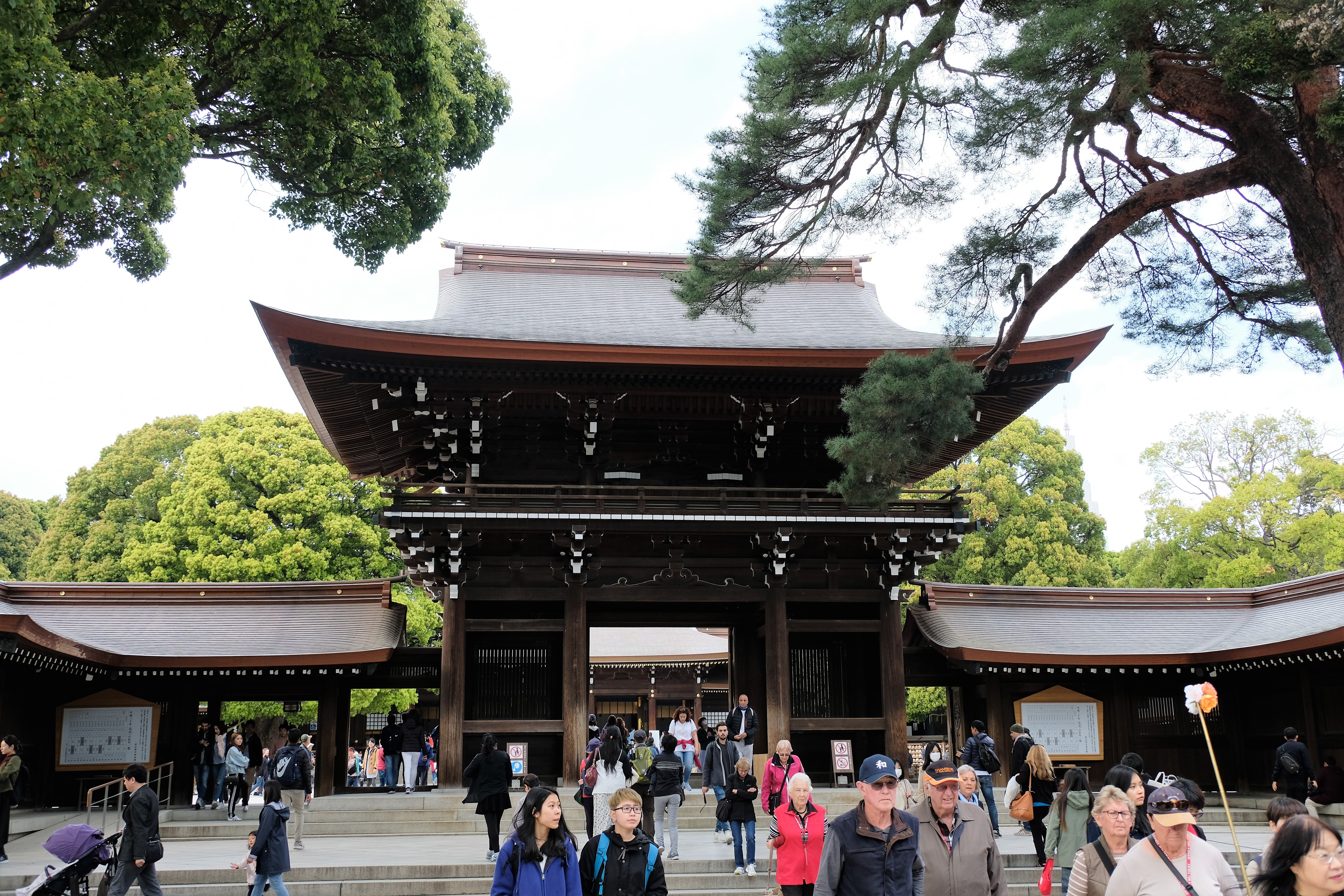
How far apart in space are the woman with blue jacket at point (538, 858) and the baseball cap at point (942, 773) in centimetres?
195

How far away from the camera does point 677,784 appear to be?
1138cm

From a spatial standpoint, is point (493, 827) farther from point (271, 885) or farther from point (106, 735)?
point (106, 735)

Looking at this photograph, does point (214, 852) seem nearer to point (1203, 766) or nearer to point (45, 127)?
point (45, 127)

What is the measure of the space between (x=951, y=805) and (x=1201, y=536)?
30782 mm

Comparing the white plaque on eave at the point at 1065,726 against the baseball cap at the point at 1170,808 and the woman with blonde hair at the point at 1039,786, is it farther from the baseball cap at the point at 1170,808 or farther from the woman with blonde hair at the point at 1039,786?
the baseball cap at the point at 1170,808

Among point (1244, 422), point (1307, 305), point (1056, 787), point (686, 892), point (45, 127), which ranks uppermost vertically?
point (1244, 422)

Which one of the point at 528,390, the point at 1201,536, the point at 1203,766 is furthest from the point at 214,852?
the point at 1201,536

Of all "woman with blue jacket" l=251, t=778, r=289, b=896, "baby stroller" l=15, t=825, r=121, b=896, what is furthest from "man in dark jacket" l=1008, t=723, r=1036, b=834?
"baby stroller" l=15, t=825, r=121, b=896

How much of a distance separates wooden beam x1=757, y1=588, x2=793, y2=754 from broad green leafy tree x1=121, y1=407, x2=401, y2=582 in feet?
50.9

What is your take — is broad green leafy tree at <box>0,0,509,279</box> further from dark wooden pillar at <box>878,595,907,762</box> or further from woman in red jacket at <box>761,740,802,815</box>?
dark wooden pillar at <box>878,595,907,762</box>

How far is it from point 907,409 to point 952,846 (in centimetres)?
522

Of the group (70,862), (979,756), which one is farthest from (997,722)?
(70,862)

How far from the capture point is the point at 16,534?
4259cm

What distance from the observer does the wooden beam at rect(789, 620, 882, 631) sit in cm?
1681
